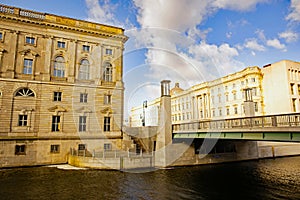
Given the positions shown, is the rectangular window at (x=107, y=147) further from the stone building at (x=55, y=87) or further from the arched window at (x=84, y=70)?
the arched window at (x=84, y=70)

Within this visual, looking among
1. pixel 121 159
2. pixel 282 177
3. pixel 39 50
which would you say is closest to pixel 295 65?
pixel 282 177

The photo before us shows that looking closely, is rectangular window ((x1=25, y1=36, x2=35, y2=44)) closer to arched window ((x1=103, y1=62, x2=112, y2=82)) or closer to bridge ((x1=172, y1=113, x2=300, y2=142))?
arched window ((x1=103, y1=62, x2=112, y2=82))

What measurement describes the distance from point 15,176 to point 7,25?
19552 millimetres

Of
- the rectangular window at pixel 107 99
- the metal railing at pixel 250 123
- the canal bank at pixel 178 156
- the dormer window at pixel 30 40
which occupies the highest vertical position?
the dormer window at pixel 30 40

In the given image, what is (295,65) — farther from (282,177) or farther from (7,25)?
(7,25)

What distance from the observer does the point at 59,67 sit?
30.6m

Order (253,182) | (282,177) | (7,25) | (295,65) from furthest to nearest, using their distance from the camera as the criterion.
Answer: (295,65) → (7,25) → (282,177) → (253,182)

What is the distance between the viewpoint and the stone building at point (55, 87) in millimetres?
26812

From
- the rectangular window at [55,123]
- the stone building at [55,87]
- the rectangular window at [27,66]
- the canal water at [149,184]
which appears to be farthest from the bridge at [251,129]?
the rectangular window at [27,66]

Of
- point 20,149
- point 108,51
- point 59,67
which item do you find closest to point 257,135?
point 108,51

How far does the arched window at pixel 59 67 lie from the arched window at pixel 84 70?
2.44m

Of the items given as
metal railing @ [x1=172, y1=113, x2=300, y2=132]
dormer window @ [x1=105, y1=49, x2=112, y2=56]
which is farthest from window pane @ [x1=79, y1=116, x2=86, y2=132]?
metal railing @ [x1=172, y1=113, x2=300, y2=132]

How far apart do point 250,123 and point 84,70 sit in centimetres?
2436

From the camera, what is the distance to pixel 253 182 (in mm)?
20219
